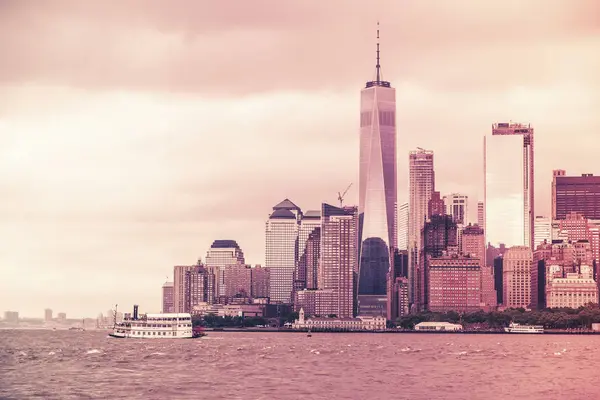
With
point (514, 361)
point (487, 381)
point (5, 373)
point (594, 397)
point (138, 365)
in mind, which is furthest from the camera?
point (514, 361)

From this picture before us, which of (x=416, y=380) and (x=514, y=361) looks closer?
(x=416, y=380)

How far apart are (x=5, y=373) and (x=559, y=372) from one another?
63505 millimetres

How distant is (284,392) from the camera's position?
122 m

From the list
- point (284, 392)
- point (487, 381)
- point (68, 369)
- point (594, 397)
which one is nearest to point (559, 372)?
point (487, 381)

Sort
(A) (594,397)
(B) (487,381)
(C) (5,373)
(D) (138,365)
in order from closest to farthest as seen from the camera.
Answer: (A) (594,397) < (B) (487,381) < (C) (5,373) < (D) (138,365)

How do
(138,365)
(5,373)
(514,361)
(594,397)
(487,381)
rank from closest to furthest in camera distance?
(594,397) → (487,381) → (5,373) → (138,365) → (514,361)

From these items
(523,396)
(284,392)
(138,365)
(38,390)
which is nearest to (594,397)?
(523,396)

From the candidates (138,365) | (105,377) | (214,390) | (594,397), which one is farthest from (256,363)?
(594,397)

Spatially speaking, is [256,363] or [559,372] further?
[256,363]

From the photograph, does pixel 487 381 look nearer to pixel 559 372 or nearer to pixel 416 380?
pixel 416 380

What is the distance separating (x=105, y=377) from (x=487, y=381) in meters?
39.9

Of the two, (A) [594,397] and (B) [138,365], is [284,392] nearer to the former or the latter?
(A) [594,397]

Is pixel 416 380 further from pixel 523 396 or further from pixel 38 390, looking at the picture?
pixel 38 390

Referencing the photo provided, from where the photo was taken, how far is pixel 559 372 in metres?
156
